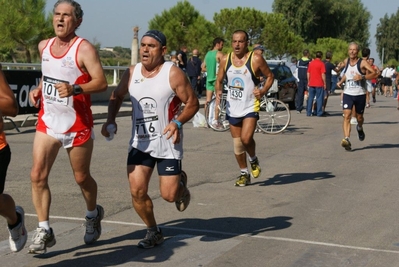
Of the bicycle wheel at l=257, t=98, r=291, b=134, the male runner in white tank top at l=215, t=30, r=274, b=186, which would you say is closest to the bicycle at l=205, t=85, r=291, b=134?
the bicycle wheel at l=257, t=98, r=291, b=134

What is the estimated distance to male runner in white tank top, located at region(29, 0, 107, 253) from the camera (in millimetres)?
6188

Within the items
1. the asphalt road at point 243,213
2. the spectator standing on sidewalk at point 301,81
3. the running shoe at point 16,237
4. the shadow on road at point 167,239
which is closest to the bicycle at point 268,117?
the asphalt road at point 243,213

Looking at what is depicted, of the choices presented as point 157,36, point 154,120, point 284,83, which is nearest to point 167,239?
point 154,120

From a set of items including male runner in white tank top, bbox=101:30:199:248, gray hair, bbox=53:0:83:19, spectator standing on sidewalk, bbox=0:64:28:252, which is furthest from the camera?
male runner in white tank top, bbox=101:30:199:248

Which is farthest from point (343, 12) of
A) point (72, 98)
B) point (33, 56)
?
point (72, 98)

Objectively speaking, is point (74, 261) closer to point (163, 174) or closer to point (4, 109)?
point (163, 174)

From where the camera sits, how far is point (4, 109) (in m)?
5.17

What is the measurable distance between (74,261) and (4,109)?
1487 millimetres

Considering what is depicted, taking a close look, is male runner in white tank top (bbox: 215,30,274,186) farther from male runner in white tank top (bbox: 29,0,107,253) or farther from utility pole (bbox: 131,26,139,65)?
utility pole (bbox: 131,26,139,65)

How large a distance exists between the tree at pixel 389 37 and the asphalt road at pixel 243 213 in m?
107

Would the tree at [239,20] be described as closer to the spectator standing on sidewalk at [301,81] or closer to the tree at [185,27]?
the tree at [185,27]

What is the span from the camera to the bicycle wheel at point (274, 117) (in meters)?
17.2

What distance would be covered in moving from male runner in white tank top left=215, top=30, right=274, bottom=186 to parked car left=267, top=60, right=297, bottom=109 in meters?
15.4

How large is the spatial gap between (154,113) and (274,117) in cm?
1109
